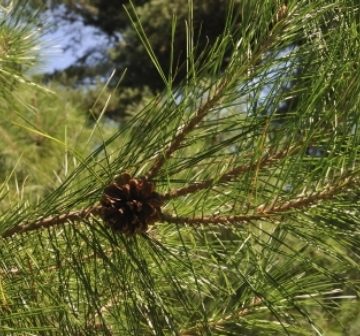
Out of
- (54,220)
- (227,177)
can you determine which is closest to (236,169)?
(227,177)

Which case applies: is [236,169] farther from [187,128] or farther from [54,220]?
[54,220]

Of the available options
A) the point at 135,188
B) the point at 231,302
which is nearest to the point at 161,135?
the point at 135,188

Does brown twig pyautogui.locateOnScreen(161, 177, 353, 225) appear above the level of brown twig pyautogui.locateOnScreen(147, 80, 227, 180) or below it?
below

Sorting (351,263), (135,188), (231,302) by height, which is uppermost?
(135,188)

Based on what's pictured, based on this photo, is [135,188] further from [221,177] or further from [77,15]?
[77,15]

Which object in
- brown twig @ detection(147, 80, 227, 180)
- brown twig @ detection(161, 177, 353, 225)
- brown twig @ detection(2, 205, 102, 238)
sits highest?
brown twig @ detection(147, 80, 227, 180)

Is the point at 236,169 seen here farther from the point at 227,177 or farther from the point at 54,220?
the point at 54,220
